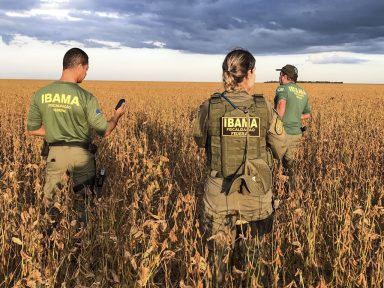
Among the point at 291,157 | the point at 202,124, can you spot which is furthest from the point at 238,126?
the point at 291,157

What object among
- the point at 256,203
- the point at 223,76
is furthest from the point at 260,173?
the point at 223,76

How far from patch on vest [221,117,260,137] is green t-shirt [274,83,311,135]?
273 centimetres

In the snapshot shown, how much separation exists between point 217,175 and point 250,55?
2.79 feet

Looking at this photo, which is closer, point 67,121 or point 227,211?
point 227,211

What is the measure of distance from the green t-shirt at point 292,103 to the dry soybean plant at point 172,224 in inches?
30.1

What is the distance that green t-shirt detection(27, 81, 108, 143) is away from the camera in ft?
10.9

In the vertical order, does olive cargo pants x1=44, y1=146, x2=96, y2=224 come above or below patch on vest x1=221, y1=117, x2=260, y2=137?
below

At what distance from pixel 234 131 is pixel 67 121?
174cm

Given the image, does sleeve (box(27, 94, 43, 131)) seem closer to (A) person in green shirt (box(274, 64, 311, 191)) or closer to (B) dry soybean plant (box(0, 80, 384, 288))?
(B) dry soybean plant (box(0, 80, 384, 288))

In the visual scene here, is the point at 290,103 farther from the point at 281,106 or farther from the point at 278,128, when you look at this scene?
the point at 278,128

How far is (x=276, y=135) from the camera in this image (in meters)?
2.51

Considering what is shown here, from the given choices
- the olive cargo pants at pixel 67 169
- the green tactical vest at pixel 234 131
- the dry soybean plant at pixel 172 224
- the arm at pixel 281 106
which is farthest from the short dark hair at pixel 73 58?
the arm at pixel 281 106

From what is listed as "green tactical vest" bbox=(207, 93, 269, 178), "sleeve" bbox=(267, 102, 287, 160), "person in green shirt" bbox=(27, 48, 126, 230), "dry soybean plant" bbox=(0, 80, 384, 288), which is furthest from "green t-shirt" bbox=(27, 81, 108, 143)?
"sleeve" bbox=(267, 102, 287, 160)

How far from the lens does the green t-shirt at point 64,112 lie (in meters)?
3.33
